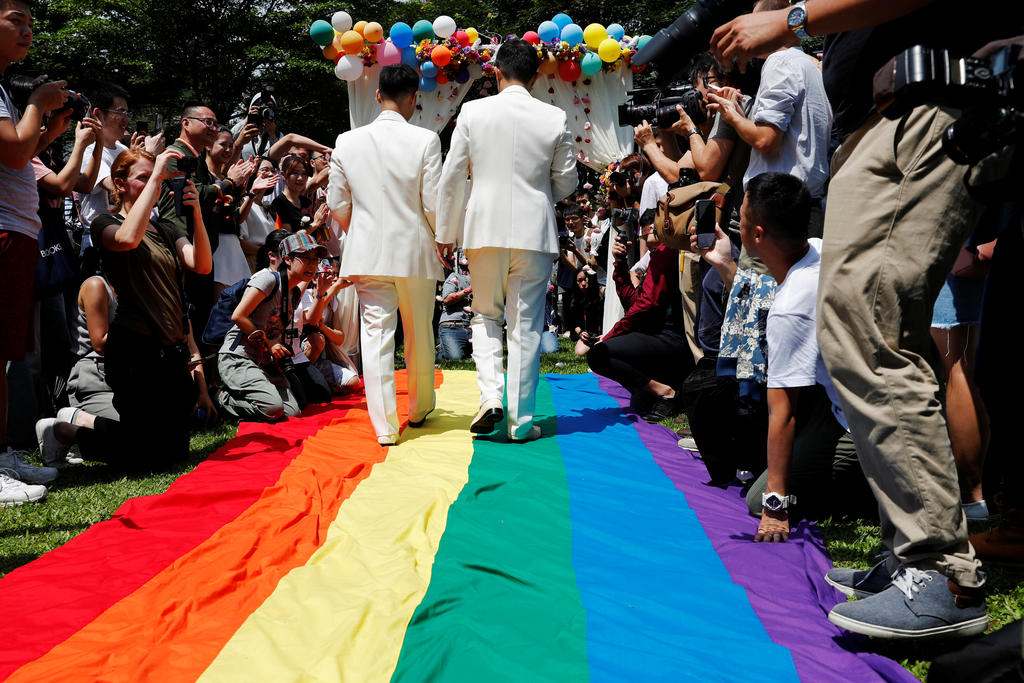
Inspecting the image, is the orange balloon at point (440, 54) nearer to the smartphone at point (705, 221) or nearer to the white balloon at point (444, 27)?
the white balloon at point (444, 27)

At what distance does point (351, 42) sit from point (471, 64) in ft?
5.50

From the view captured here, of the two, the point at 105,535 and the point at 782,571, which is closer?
the point at 782,571

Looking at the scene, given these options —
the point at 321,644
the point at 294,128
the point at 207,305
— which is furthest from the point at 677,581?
the point at 294,128

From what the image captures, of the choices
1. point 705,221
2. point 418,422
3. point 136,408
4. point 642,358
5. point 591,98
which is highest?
point 591,98

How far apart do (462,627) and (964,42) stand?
75.1 inches

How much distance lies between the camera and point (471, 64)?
1173 centimetres

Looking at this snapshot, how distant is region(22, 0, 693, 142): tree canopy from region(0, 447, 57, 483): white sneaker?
13981 mm

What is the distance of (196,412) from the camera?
5.18 m

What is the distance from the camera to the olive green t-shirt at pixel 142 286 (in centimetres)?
407

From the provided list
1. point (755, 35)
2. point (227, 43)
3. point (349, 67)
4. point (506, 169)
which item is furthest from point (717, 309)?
point (227, 43)

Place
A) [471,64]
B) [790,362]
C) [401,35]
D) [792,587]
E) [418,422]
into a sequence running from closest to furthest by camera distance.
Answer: [792,587] → [790,362] → [418,422] → [401,35] → [471,64]

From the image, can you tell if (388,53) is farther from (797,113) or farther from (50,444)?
(797,113)

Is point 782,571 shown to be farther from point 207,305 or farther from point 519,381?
point 207,305

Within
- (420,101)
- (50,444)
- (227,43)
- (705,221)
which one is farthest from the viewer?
(227,43)
